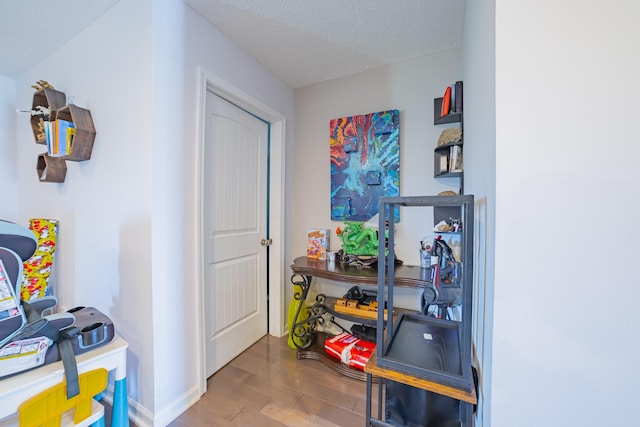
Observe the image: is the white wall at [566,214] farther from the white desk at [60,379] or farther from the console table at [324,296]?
the white desk at [60,379]

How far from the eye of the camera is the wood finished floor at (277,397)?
1361mm

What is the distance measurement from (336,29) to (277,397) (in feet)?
8.08

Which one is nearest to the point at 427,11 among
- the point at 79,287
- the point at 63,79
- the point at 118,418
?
the point at 63,79

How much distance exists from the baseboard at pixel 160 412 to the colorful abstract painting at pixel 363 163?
1622 mm

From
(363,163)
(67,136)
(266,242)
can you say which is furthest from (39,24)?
(363,163)

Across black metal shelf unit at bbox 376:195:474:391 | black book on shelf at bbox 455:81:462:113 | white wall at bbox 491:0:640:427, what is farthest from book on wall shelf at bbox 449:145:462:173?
white wall at bbox 491:0:640:427

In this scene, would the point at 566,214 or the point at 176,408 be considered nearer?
the point at 566,214

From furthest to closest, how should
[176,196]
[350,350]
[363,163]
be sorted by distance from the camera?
[363,163] → [350,350] → [176,196]

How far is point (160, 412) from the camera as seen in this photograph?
1.31 meters

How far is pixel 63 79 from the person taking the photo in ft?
Answer: 5.81

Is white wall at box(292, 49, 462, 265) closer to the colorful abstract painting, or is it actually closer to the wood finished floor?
the colorful abstract painting

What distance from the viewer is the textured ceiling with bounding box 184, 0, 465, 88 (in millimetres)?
1430

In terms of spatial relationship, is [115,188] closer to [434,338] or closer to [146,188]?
[146,188]

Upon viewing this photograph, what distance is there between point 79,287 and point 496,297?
2.42m
